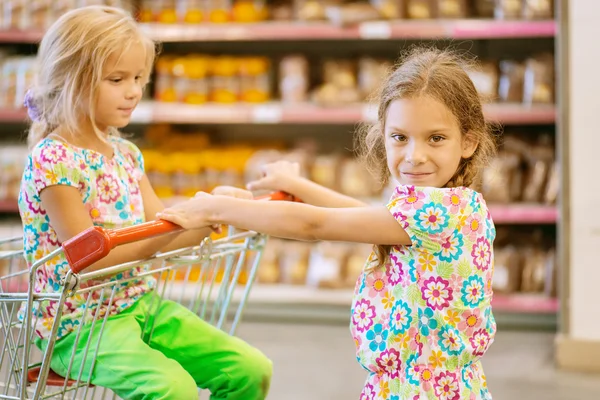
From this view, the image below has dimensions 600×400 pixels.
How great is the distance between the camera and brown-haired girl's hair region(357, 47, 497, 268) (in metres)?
1.58

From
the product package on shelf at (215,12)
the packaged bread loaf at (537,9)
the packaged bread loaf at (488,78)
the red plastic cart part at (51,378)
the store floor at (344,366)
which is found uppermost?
the product package on shelf at (215,12)

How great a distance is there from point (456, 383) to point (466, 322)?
113 millimetres

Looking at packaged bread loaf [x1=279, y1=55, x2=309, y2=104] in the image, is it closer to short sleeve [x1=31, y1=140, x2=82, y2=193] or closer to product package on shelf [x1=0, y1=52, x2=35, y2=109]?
product package on shelf [x1=0, y1=52, x2=35, y2=109]

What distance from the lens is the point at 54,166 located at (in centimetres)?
180

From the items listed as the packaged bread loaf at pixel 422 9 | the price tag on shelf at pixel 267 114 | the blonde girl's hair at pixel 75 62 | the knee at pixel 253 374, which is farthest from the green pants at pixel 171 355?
the packaged bread loaf at pixel 422 9

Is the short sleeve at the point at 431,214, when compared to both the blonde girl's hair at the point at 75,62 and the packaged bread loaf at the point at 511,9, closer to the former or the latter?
the blonde girl's hair at the point at 75,62

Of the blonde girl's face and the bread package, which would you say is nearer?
the blonde girl's face

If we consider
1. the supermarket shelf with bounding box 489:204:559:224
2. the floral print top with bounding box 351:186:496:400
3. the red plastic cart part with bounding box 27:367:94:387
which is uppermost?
the floral print top with bounding box 351:186:496:400

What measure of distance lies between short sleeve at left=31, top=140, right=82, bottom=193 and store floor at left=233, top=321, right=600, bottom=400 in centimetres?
Result: 154

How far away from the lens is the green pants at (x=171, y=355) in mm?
1662

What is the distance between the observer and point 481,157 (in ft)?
5.54

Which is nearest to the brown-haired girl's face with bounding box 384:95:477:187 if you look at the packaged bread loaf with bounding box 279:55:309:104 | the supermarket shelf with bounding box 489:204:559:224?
the supermarket shelf with bounding box 489:204:559:224

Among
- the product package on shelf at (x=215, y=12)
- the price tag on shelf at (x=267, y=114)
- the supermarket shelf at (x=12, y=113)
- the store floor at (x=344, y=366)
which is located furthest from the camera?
the supermarket shelf at (x=12, y=113)

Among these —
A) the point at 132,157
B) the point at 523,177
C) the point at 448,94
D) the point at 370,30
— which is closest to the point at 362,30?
the point at 370,30
